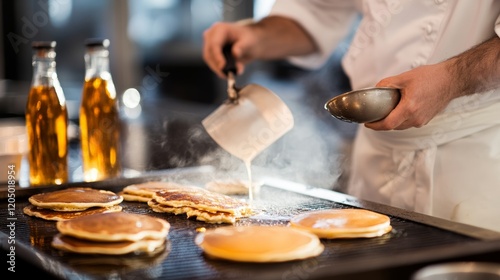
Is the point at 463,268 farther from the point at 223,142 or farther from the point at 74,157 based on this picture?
the point at 74,157

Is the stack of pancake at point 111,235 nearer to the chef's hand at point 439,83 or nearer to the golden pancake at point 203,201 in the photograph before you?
the golden pancake at point 203,201

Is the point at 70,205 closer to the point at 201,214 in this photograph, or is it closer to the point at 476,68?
the point at 201,214

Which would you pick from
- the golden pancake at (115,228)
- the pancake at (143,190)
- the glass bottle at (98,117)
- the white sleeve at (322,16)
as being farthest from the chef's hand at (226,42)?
the golden pancake at (115,228)

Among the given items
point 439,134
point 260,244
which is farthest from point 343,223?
point 439,134

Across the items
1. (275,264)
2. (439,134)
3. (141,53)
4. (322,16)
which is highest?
(322,16)

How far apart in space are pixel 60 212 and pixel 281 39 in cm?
115

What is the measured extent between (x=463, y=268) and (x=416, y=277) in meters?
0.10

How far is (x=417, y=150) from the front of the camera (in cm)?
219

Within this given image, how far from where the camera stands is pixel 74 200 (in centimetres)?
187

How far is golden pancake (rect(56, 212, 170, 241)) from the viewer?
4.90 feet

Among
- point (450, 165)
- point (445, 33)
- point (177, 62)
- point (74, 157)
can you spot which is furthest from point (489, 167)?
point (177, 62)

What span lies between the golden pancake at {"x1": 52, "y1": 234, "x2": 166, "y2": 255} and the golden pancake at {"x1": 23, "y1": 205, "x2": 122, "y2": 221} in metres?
0.27

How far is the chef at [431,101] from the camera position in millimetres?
1830

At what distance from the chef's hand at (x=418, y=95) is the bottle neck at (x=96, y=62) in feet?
2.97
